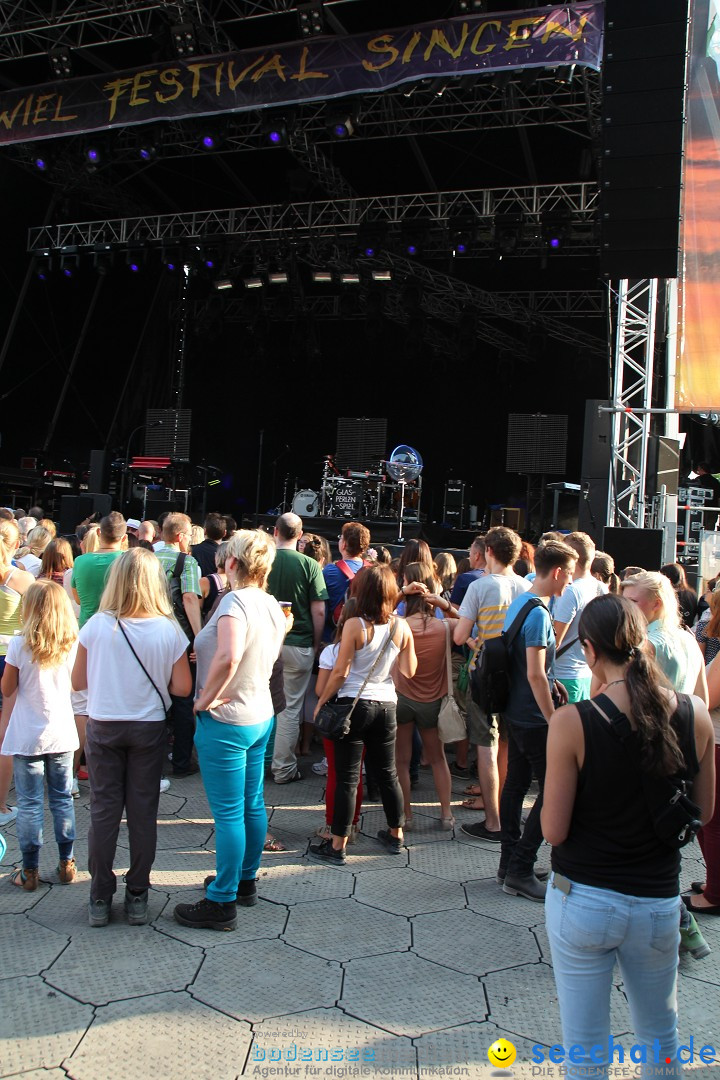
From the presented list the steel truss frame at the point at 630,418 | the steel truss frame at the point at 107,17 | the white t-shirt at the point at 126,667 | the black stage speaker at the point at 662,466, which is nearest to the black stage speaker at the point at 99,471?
the steel truss frame at the point at 107,17

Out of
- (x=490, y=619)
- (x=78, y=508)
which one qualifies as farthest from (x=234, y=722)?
(x=78, y=508)

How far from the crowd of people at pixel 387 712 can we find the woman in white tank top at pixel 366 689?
0.04 feet

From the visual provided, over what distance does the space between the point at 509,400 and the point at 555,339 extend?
1596mm

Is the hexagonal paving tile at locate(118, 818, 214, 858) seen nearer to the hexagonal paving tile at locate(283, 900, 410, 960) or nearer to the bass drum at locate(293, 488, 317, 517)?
the hexagonal paving tile at locate(283, 900, 410, 960)

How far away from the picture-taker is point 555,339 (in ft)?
56.9

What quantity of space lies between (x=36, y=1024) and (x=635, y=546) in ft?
18.4

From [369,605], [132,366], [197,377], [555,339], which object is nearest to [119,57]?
[132,366]

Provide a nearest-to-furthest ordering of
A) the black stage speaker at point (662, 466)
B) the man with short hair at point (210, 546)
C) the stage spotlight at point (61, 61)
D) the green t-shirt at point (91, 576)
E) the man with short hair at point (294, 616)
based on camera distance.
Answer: the green t-shirt at point (91, 576)
the man with short hair at point (294, 616)
the man with short hair at point (210, 546)
the black stage speaker at point (662, 466)
the stage spotlight at point (61, 61)

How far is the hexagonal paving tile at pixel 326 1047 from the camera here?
238 centimetres

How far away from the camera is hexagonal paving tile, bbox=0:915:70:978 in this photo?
2.84 metres

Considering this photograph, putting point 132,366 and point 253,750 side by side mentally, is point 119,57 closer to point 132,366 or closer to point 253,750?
point 132,366

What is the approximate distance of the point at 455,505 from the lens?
16.4 meters

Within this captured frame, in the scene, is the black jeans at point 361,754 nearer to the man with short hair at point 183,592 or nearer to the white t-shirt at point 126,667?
the white t-shirt at point 126,667

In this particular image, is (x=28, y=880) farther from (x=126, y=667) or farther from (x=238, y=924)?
(x=126, y=667)
